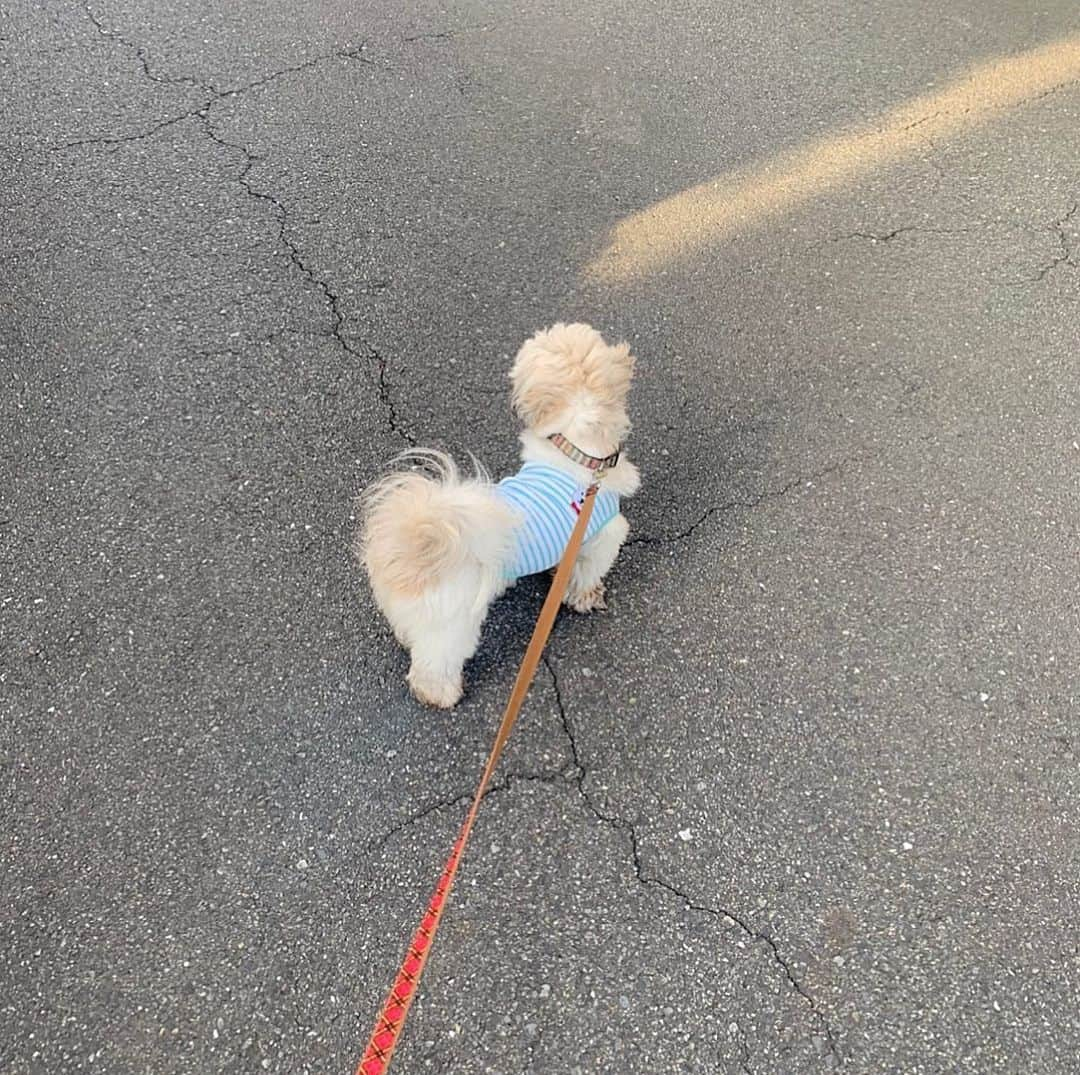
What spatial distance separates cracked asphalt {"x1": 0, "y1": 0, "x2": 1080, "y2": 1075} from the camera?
219 centimetres

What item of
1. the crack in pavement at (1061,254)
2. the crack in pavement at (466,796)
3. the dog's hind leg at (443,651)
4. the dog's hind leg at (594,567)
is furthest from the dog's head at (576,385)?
the crack in pavement at (1061,254)

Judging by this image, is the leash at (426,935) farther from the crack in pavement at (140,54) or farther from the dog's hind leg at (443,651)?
the crack in pavement at (140,54)

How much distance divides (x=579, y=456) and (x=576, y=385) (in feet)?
0.65

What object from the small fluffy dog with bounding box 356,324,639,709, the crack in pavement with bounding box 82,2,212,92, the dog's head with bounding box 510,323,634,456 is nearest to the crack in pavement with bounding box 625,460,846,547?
the small fluffy dog with bounding box 356,324,639,709

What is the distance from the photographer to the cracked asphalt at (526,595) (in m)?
2.19

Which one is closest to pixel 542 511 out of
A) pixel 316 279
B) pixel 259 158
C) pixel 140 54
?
pixel 316 279

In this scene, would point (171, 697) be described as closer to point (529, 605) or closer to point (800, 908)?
point (529, 605)

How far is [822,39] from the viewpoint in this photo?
5.06 metres

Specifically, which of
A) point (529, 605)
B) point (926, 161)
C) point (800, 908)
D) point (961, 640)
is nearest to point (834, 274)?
point (926, 161)

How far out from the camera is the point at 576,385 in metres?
2.32

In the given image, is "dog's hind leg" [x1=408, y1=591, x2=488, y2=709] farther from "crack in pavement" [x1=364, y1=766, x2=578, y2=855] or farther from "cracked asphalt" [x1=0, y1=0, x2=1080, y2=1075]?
"crack in pavement" [x1=364, y1=766, x2=578, y2=855]

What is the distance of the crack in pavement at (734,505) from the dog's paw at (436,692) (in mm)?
823

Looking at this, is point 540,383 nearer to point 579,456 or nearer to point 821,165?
point 579,456

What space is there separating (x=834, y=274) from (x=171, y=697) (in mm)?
3142
